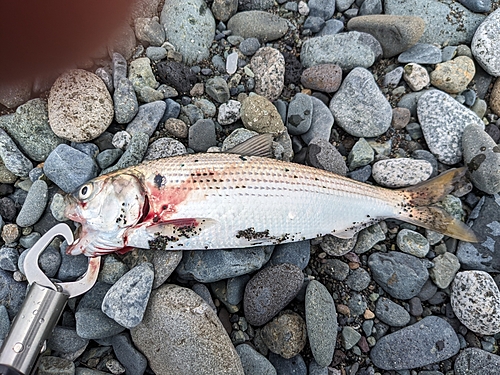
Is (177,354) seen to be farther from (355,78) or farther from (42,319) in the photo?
(355,78)

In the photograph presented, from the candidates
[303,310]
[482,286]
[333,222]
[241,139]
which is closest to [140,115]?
[241,139]

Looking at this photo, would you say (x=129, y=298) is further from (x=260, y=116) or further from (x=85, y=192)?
(x=260, y=116)

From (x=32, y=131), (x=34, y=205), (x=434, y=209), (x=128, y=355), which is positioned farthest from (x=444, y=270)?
(x=32, y=131)

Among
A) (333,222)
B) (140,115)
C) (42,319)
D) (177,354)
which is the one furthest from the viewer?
(140,115)

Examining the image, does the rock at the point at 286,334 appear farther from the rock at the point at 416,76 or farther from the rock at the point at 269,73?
the rock at the point at 416,76

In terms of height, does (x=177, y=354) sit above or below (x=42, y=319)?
below
